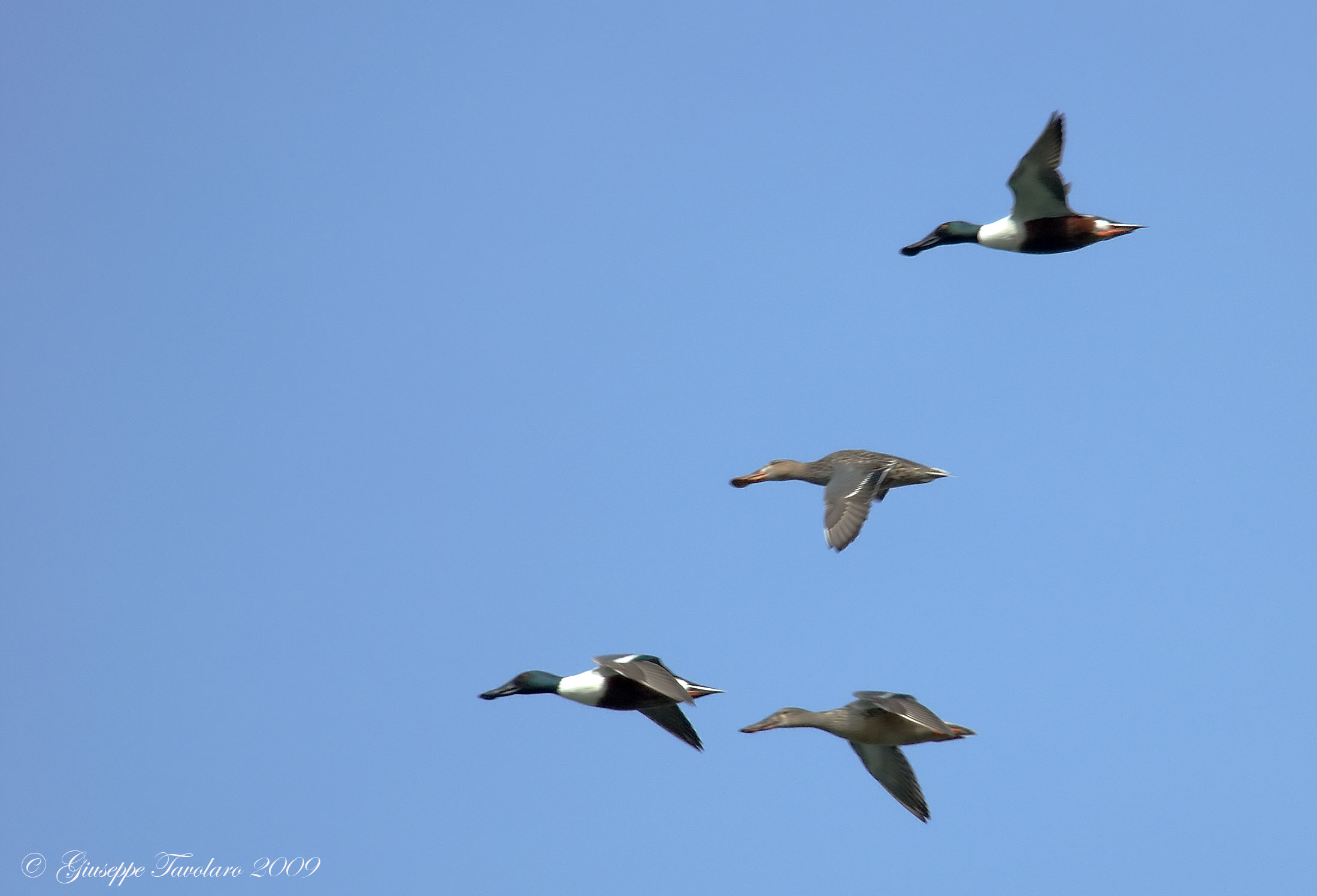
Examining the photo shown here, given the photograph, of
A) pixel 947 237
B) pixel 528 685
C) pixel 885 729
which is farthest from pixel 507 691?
pixel 947 237

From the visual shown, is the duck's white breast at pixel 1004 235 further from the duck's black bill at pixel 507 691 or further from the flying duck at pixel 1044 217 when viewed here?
the duck's black bill at pixel 507 691

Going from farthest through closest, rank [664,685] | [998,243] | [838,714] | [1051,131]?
[998,243] → [1051,131] → [838,714] → [664,685]

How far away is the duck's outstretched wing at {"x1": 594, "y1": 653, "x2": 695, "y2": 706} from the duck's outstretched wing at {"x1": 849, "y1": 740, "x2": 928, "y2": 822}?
219 centimetres

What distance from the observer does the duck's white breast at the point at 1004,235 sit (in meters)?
15.5

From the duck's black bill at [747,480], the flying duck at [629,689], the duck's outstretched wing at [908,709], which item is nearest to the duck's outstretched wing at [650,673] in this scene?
the flying duck at [629,689]

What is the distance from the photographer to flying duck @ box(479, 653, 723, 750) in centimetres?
1275

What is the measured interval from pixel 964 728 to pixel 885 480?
140 inches

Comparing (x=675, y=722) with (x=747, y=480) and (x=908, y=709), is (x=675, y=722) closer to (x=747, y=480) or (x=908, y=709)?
(x=908, y=709)

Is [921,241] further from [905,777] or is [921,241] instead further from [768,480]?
[905,777]

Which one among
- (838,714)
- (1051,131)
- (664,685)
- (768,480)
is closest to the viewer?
(664,685)

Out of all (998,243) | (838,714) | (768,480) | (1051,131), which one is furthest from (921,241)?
(838,714)

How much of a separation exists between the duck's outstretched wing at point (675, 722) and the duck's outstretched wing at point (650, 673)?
588mm

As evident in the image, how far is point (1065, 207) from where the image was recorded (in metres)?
15.2

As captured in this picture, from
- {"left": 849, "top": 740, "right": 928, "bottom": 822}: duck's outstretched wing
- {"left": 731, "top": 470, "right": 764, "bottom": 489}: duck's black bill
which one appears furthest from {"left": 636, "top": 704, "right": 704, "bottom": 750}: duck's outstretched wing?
{"left": 731, "top": 470, "right": 764, "bottom": 489}: duck's black bill
